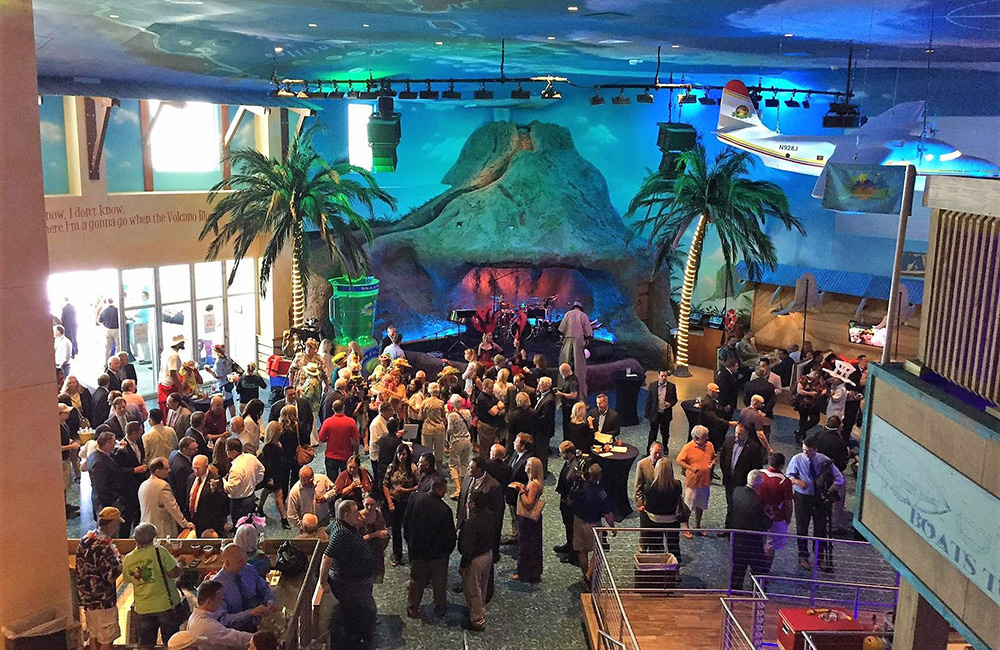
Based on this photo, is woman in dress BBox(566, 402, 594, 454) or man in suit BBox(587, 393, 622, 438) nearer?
woman in dress BBox(566, 402, 594, 454)

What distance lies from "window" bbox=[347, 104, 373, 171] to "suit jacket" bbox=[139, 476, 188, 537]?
630 inches

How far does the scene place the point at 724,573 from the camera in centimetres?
997

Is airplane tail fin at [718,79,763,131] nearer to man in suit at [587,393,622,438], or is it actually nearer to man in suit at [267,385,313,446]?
man in suit at [587,393,622,438]

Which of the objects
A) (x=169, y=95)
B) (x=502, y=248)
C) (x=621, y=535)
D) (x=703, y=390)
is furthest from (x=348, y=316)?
(x=621, y=535)

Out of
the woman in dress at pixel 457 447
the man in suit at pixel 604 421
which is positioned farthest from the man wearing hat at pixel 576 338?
the woman in dress at pixel 457 447

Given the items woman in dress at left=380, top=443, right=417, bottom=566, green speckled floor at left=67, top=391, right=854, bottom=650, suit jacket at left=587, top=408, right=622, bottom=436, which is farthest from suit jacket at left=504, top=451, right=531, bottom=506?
suit jacket at left=587, top=408, right=622, bottom=436

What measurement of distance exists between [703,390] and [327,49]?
9.43 meters

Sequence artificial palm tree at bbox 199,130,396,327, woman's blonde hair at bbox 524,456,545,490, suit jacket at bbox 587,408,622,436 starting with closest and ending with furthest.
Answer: woman's blonde hair at bbox 524,456,545,490 → suit jacket at bbox 587,408,622,436 → artificial palm tree at bbox 199,130,396,327

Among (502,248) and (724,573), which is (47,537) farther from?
(502,248)

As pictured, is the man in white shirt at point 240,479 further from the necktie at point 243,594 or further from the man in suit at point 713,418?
the man in suit at point 713,418

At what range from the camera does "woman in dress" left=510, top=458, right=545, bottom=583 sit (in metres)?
9.16

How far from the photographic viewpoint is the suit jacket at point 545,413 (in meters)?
11.9

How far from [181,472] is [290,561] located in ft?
6.61

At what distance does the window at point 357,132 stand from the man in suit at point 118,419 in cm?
1383
